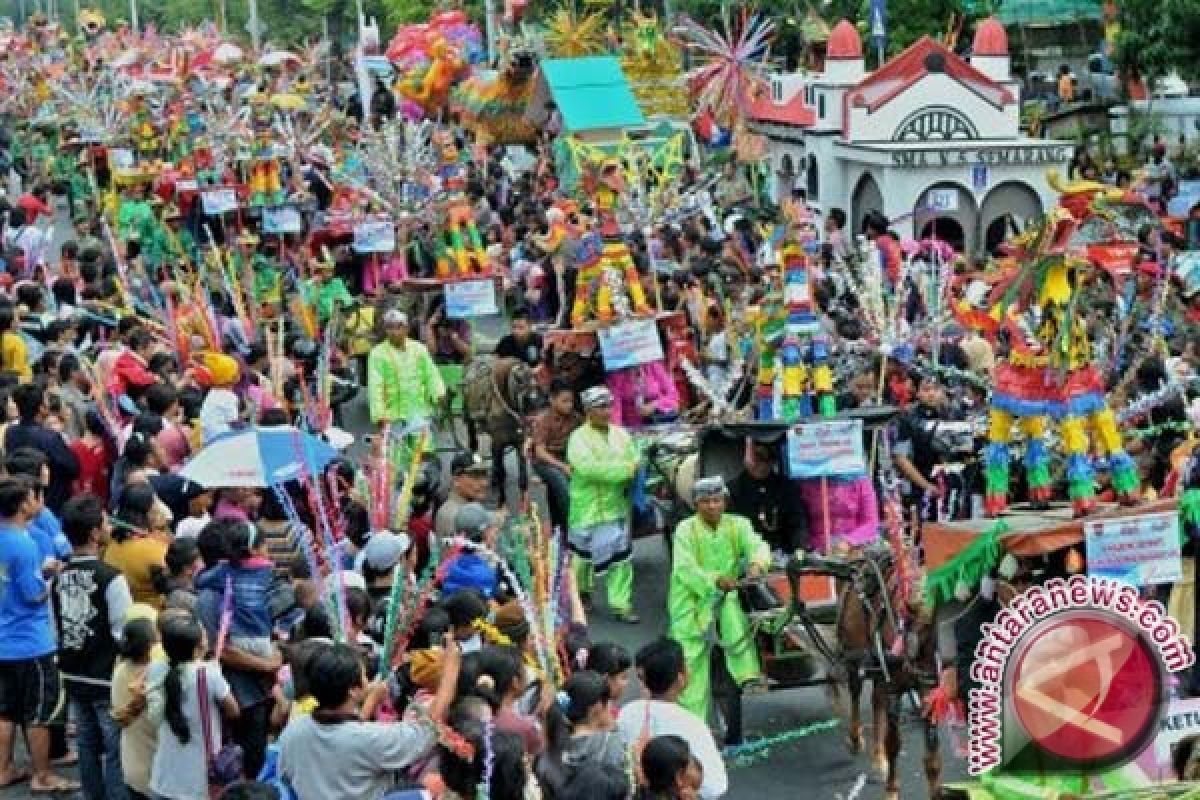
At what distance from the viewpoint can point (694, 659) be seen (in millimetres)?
10125

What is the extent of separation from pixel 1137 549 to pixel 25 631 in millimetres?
4851

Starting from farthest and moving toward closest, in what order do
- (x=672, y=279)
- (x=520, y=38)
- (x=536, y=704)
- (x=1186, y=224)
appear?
(x=520, y=38) < (x=1186, y=224) < (x=672, y=279) < (x=536, y=704)

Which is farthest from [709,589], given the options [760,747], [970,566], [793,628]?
[970,566]

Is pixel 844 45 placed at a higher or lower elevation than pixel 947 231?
higher

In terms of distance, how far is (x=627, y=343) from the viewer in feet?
45.5

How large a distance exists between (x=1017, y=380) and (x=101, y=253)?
1122 centimetres

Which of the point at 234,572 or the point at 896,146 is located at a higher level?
the point at 896,146

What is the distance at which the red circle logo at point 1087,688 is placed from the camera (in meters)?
6.81

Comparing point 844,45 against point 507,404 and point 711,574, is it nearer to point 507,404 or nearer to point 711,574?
point 507,404

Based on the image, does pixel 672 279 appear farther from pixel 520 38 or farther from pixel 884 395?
pixel 520 38

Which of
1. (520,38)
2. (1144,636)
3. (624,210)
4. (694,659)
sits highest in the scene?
(520,38)

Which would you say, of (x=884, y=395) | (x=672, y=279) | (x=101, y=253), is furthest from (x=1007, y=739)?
(x=101, y=253)

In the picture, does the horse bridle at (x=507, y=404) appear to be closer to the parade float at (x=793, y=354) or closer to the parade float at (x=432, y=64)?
the parade float at (x=793, y=354)

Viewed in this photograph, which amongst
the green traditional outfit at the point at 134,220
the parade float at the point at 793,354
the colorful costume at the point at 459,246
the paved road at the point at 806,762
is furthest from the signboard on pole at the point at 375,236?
the paved road at the point at 806,762
